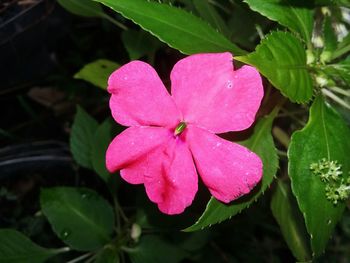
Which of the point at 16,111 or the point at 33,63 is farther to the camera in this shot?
the point at 16,111

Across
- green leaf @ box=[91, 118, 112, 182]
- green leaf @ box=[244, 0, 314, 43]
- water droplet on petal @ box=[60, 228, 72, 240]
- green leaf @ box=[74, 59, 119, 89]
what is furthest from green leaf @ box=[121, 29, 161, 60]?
water droplet on petal @ box=[60, 228, 72, 240]

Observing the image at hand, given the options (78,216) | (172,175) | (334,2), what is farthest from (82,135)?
(334,2)

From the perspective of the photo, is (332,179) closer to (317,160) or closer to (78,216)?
(317,160)

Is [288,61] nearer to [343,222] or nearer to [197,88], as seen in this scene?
[197,88]

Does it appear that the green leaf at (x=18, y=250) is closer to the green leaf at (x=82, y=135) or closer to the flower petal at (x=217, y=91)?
the green leaf at (x=82, y=135)

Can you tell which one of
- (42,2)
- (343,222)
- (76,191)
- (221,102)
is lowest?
(343,222)

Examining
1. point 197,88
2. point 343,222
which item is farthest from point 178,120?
point 343,222
